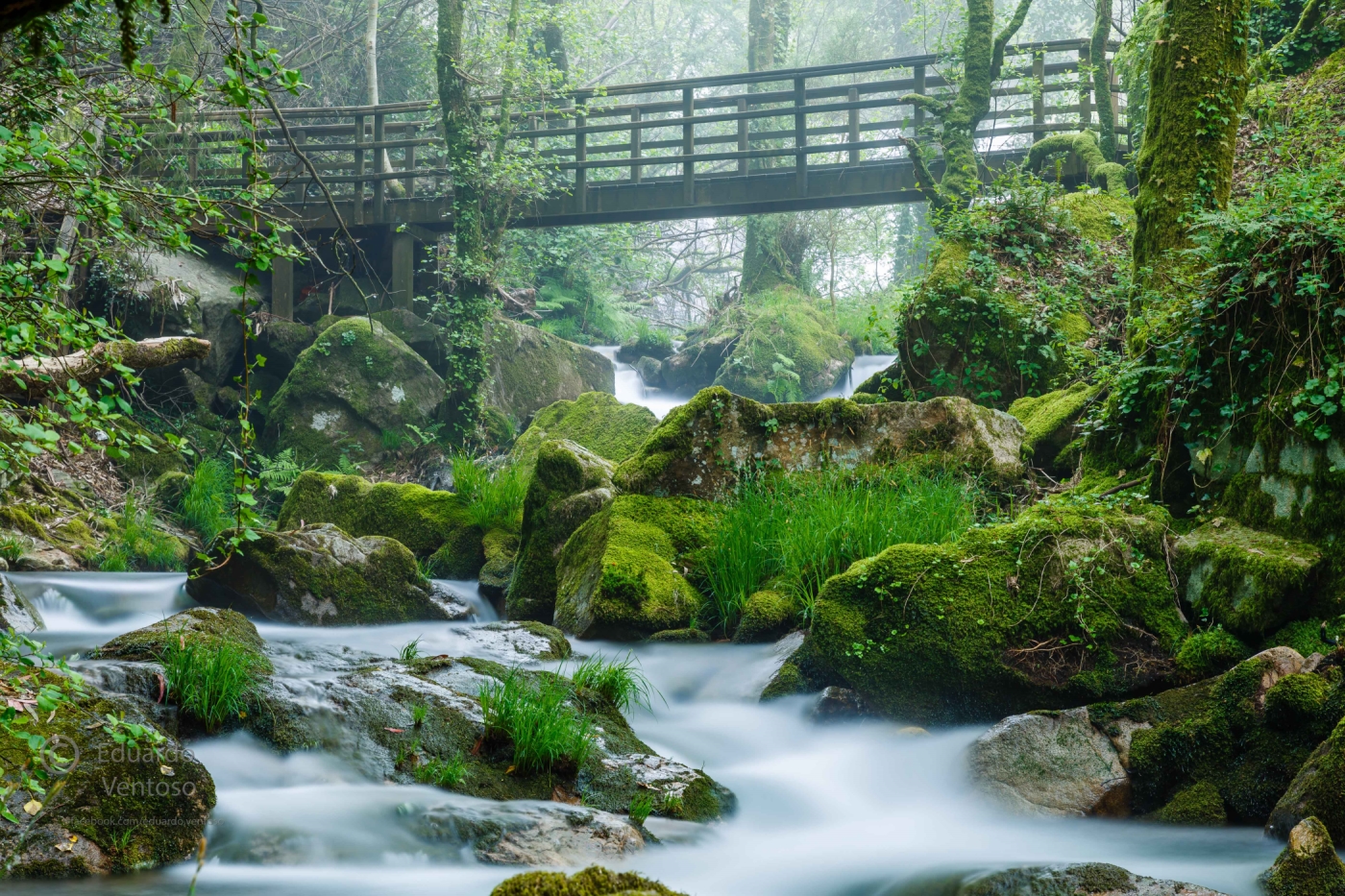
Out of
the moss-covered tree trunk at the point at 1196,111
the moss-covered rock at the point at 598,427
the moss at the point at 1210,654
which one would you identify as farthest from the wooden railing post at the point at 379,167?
the moss at the point at 1210,654

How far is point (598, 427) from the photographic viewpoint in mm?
12188

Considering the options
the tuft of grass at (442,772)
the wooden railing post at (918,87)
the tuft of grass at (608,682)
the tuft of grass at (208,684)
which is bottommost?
the tuft of grass at (442,772)

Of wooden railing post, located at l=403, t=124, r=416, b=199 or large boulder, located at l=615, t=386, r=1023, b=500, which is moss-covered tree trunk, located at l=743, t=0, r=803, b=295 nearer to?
wooden railing post, located at l=403, t=124, r=416, b=199

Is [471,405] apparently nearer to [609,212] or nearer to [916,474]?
[609,212]

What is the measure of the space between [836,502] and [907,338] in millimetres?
3578

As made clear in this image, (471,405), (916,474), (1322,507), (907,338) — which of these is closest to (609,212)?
(471,405)

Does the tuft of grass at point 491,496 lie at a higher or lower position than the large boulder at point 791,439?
lower

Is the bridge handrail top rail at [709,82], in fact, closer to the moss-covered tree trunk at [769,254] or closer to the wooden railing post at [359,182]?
the wooden railing post at [359,182]

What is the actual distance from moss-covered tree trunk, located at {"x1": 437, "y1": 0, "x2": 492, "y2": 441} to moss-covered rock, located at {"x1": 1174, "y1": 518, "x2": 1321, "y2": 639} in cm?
1147

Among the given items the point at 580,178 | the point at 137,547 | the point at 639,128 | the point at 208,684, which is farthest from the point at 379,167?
the point at 208,684

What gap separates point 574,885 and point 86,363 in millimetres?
3352

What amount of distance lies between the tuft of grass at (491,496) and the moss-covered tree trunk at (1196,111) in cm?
622

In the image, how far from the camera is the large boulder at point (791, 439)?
7.58 meters

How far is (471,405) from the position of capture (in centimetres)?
1492
